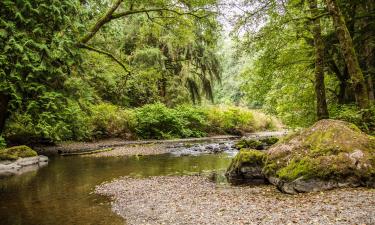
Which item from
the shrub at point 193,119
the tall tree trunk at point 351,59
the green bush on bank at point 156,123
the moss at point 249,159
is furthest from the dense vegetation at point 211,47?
the shrub at point 193,119

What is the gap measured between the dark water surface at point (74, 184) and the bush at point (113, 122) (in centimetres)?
916

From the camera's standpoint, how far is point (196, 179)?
1223 cm

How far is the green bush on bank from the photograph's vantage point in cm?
2372

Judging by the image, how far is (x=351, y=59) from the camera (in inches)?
476

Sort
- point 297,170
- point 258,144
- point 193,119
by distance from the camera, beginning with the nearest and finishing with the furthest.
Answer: point 297,170, point 258,144, point 193,119

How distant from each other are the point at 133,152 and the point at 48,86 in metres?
7.76

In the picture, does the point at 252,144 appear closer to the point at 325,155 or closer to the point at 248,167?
the point at 248,167

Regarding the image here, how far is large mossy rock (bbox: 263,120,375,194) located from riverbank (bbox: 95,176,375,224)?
387mm

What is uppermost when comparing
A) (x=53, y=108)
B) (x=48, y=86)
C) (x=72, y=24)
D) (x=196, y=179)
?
(x=72, y=24)

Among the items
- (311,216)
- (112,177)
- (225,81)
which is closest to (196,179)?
(112,177)

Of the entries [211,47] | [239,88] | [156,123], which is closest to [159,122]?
[156,123]

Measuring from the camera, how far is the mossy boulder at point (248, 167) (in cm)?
1194

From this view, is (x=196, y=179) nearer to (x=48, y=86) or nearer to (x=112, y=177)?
(x=112, y=177)

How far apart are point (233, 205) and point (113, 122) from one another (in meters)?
22.5
